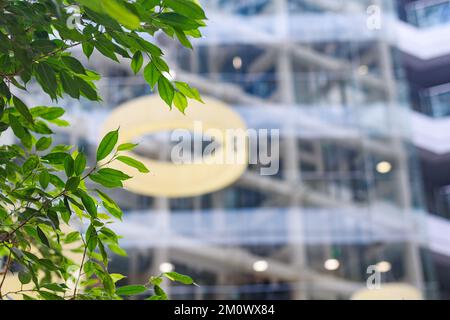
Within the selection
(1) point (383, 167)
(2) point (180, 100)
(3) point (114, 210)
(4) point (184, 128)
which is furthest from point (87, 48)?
(1) point (383, 167)

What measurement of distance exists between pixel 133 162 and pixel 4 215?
0.79 ft

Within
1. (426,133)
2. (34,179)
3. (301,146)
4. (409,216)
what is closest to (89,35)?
(34,179)

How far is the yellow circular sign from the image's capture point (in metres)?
6.20

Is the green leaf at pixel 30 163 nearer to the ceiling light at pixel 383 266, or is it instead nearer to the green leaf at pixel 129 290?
the green leaf at pixel 129 290

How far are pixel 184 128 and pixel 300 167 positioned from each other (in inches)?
186

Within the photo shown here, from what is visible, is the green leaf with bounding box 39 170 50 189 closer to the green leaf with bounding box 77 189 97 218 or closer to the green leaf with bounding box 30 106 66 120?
the green leaf with bounding box 77 189 97 218

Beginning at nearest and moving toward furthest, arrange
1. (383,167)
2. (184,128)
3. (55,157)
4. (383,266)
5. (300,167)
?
(55,157) → (184,128) → (383,266) → (383,167) → (300,167)

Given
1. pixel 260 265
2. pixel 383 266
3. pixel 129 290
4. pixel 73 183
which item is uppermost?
pixel 260 265

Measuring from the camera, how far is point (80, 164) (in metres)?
1.04

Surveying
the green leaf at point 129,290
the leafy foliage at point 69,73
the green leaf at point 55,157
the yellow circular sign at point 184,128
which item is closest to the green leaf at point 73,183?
the leafy foliage at point 69,73

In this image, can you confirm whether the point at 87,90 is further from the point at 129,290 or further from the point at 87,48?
the point at 129,290

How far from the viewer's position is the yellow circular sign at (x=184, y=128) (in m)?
6.20

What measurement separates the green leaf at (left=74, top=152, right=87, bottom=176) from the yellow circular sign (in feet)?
13.4

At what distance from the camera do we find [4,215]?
1.12 meters
